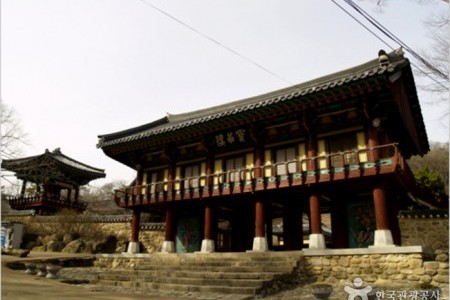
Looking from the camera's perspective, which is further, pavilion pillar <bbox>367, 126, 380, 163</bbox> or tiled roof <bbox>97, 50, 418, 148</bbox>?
pavilion pillar <bbox>367, 126, 380, 163</bbox>

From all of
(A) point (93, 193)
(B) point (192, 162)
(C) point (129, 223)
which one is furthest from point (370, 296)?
(A) point (93, 193)

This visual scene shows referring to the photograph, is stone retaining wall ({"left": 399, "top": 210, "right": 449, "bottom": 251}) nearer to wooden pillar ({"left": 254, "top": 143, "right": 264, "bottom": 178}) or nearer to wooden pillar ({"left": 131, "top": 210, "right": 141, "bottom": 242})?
wooden pillar ({"left": 254, "top": 143, "right": 264, "bottom": 178})

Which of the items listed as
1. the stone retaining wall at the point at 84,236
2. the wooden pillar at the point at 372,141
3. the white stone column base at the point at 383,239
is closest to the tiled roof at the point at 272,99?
the wooden pillar at the point at 372,141

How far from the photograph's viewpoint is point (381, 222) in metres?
12.9

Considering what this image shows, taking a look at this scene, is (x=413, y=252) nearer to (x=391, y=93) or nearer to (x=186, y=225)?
(x=391, y=93)

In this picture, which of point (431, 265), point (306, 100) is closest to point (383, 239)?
point (431, 265)

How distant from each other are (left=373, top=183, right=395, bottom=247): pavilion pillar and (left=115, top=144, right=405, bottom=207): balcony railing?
2.43 feet

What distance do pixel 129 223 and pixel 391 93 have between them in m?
20.7

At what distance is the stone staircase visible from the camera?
1143 centimetres

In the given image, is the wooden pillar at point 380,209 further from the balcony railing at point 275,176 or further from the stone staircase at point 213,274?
the stone staircase at point 213,274

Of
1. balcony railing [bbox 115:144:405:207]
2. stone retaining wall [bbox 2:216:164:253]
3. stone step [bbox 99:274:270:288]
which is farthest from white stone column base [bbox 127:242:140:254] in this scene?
stone step [bbox 99:274:270:288]

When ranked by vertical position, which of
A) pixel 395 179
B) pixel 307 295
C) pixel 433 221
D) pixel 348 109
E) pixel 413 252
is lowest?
pixel 307 295

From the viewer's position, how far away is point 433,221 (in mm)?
17391

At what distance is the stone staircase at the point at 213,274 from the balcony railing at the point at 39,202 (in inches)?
952
